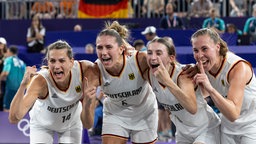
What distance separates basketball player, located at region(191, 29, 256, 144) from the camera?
20.9 feet

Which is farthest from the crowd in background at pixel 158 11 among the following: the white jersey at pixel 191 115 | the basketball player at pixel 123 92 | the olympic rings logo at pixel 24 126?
the white jersey at pixel 191 115

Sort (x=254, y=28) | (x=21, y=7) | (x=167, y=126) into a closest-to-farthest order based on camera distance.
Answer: (x=167, y=126), (x=254, y=28), (x=21, y=7)

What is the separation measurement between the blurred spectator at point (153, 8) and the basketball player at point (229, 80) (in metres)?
9.30

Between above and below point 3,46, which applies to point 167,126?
below

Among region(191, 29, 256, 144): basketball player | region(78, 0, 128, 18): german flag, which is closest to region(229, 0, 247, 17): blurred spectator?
region(78, 0, 128, 18): german flag

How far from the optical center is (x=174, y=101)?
6797 mm

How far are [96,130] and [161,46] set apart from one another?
511 centimetres

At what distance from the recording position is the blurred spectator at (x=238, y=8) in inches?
627

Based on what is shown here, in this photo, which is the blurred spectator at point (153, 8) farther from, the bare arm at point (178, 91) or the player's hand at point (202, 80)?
the player's hand at point (202, 80)

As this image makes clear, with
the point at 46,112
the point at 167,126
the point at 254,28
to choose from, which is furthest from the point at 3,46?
the point at 46,112

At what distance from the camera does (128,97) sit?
24.0ft

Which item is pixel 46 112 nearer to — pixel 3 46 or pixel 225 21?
pixel 3 46

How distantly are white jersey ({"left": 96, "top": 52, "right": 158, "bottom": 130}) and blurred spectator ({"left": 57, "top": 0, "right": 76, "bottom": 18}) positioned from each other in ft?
31.1

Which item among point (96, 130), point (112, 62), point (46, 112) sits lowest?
point (96, 130)
